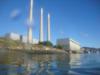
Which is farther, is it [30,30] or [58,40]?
[58,40]

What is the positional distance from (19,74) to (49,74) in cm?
164

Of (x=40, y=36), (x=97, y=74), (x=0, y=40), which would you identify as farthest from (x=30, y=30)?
(x=97, y=74)

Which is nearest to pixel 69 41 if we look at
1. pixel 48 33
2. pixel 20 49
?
pixel 48 33

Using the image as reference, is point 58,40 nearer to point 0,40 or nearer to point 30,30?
point 30,30

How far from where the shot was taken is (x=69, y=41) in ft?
366

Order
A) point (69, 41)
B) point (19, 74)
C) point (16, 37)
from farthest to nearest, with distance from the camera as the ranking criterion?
1. point (69, 41)
2. point (16, 37)
3. point (19, 74)

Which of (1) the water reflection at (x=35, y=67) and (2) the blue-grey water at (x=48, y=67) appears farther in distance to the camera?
(2) the blue-grey water at (x=48, y=67)

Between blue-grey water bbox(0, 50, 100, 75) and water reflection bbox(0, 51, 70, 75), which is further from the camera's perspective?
blue-grey water bbox(0, 50, 100, 75)

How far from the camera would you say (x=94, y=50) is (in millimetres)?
159000

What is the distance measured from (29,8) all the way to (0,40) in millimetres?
18584

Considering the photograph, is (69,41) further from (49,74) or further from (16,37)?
(49,74)

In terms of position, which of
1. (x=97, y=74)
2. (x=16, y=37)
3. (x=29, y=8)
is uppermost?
(x=29, y=8)

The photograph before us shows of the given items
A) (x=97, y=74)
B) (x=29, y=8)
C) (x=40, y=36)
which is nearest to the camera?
(x=97, y=74)

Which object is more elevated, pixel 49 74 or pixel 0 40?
pixel 0 40
